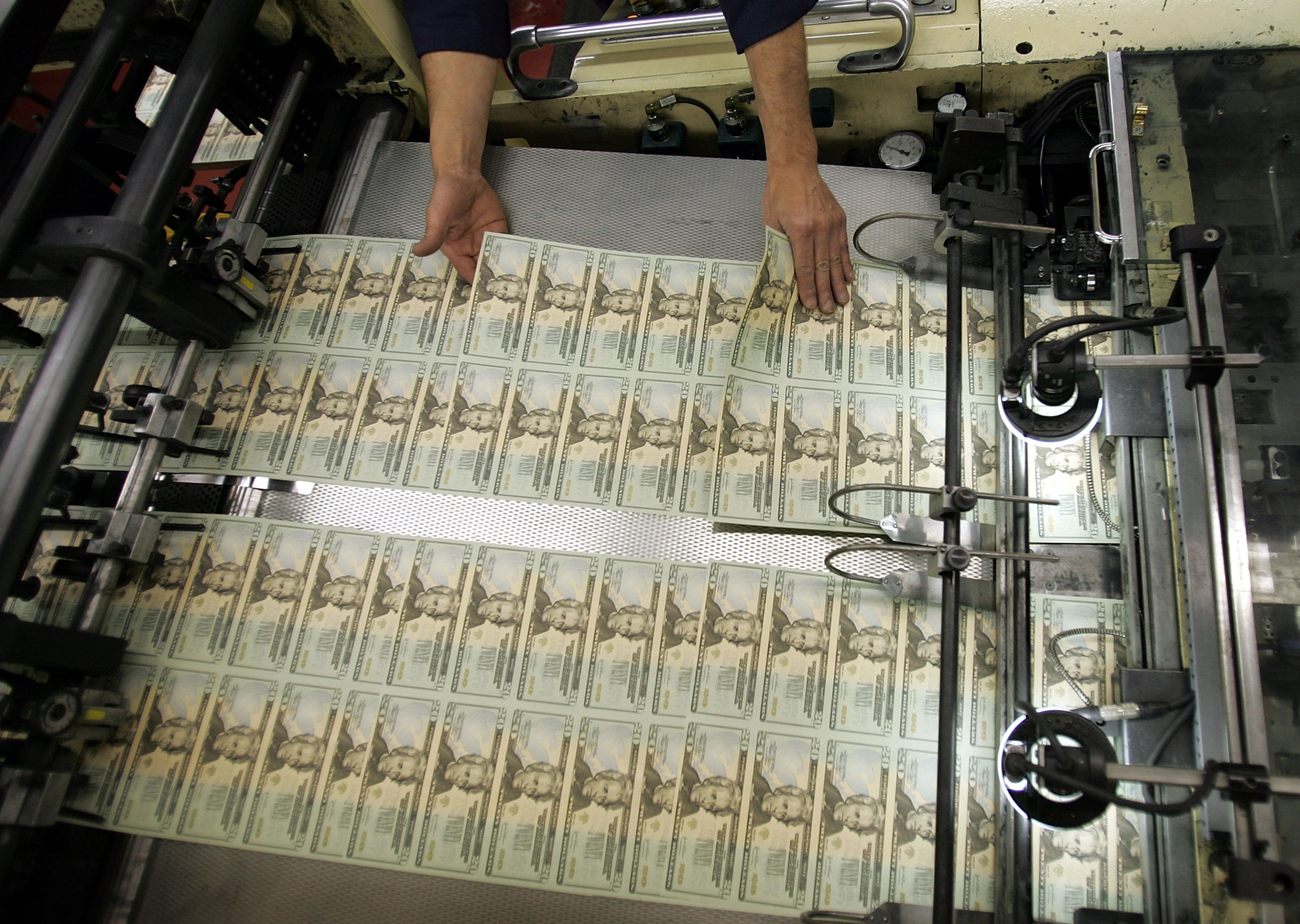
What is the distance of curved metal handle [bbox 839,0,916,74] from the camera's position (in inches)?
68.2

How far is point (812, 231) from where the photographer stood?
1.63m

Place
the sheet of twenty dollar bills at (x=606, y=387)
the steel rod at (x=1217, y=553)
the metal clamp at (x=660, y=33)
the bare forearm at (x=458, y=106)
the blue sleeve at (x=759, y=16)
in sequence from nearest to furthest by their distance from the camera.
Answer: the steel rod at (x=1217, y=553), the sheet of twenty dollar bills at (x=606, y=387), the blue sleeve at (x=759, y=16), the metal clamp at (x=660, y=33), the bare forearm at (x=458, y=106)

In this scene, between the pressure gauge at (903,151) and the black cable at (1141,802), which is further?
the pressure gauge at (903,151)

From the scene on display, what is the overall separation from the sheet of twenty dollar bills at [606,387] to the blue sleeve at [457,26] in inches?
22.3

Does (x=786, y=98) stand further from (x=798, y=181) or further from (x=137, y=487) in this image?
(x=137, y=487)

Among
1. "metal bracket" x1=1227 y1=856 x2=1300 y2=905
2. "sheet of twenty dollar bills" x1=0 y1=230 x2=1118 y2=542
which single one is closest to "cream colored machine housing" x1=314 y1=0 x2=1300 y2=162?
"sheet of twenty dollar bills" x1=0 y1=230 x2=1118 y2=542

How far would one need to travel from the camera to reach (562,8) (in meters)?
2.23

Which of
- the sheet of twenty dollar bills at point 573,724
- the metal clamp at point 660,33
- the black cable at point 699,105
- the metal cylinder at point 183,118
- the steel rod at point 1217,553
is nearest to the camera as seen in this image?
the steel rod at point 1217,553

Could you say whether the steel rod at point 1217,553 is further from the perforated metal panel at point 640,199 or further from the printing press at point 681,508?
the perforated metal panel at point 640,199

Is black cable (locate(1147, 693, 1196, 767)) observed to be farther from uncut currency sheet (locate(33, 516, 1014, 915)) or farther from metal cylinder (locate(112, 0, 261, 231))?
metal cylinder (locate(112, 0, 261, 231))

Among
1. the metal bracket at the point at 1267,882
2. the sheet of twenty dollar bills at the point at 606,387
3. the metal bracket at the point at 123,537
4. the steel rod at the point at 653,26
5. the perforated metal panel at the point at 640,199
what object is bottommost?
the metal bracket at the point at 1267,882

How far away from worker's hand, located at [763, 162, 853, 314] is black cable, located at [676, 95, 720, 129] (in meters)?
0.44

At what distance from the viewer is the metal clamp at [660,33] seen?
177 cm

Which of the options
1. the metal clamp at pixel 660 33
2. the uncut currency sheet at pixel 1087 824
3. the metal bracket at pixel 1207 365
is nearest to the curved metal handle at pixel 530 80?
the metal clamp at pixel 660 33
